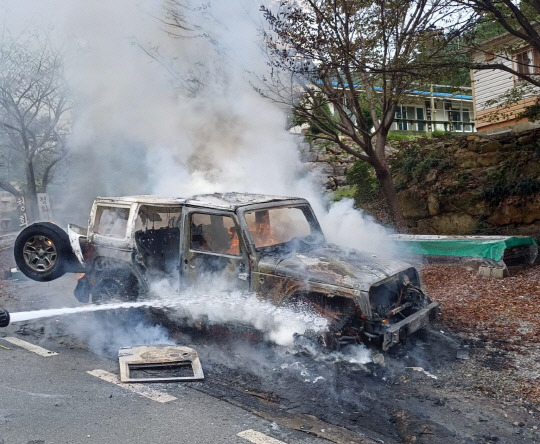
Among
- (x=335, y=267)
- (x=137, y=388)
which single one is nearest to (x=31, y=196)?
(x=137, y=388)

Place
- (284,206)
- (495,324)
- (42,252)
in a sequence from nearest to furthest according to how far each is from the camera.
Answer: (284,206), (495,324), (42,252)

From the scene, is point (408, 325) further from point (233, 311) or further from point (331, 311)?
point (233, 311)

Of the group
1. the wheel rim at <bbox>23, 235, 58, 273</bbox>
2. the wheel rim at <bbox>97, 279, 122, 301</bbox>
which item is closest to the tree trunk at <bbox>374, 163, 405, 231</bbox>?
the wheel rim at <bbox>97, 279, 122, 301</bbox>

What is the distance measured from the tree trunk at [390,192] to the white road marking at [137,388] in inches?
302

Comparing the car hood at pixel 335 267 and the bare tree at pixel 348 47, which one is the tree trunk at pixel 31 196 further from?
the car hood at pixel 335 267

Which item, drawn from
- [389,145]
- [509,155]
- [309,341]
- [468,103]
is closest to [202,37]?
[309,341]

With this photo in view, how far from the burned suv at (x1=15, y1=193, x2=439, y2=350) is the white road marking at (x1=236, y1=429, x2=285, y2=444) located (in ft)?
5.20

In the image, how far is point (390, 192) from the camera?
1157cm

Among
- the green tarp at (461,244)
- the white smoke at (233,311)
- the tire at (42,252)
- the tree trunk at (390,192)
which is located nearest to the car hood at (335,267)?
the white smoke at (233,311)

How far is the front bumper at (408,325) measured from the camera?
205 inches

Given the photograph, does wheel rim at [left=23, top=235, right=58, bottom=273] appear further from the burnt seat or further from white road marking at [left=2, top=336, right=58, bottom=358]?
the burnt seat

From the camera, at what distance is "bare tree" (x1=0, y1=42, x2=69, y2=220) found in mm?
18312

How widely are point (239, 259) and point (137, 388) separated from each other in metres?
1.81

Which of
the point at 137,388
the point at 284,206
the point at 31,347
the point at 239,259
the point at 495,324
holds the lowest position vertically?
the point at 495,324
